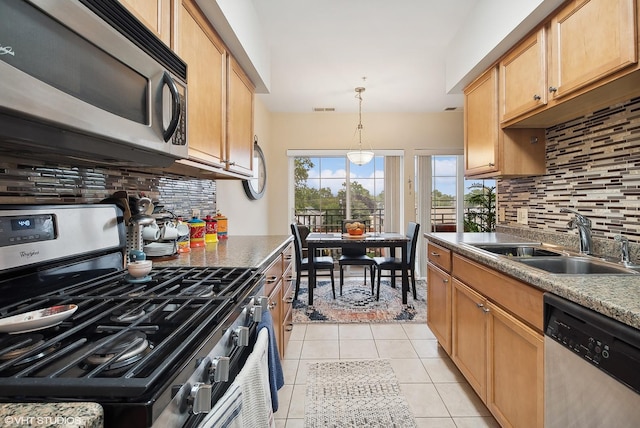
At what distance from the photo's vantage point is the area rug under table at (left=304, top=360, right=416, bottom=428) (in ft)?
5.90

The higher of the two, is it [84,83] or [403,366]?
[84,83]

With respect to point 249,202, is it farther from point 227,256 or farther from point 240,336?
point 240,336

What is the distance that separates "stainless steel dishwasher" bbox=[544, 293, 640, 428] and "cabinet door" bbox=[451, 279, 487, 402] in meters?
0.56

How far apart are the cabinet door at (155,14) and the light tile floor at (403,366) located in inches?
76.2

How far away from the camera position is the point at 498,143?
2299mm

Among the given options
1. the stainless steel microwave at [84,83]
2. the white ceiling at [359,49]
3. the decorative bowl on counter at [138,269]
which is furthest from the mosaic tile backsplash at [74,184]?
the white ceiling at [359,49]

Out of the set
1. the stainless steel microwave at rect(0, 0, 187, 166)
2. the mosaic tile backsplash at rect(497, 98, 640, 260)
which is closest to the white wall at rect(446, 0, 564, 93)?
the mosaic tile backsplash at rect(497, 98, 640, 260)

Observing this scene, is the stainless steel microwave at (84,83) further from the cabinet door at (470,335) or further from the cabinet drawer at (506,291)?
the cabinet door at (470,335)

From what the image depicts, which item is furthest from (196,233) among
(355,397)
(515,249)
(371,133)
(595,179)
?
(371,133)

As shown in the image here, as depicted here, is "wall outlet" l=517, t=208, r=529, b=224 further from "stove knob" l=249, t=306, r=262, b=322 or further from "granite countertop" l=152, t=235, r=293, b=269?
"stove knob" l=249, t=306, r=262, b=322

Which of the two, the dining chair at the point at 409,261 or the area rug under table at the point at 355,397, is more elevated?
the dining chair at the point at 409,261

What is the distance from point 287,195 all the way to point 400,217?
179 cm

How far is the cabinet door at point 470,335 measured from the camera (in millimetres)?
1742

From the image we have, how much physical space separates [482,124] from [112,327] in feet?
8.65
